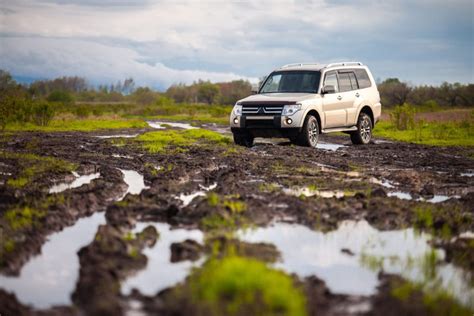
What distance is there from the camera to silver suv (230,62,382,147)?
18.5m

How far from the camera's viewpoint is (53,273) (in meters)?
6.17

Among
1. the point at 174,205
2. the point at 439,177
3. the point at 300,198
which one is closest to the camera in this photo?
the point at 174,205

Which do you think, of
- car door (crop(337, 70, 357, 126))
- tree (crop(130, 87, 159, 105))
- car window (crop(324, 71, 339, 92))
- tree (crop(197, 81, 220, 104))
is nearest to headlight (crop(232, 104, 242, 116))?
car window (crop(324, 71, 339, 92))

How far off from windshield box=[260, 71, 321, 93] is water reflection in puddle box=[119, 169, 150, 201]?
292 inches

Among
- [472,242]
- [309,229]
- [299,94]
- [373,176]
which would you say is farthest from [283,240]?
[299,94]

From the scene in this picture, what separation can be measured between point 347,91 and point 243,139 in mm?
3397

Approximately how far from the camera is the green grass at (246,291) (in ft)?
14.9

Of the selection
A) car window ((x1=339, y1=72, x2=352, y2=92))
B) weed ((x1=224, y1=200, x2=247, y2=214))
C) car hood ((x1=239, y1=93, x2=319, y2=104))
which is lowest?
weed ((x1=224, y1=200, x2=247, y2=214))

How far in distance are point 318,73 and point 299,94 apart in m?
0.90

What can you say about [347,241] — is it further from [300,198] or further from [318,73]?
[318,73]

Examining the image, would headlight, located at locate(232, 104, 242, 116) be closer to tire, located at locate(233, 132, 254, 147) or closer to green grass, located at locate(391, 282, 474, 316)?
tire, located at locate(233, 132, 254, 147)

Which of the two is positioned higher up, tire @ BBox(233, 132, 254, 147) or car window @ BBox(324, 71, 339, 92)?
car window @ BBox(324, 71, 339, 92)

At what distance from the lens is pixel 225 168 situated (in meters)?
13.5

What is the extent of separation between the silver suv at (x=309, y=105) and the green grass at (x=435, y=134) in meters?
3.02
